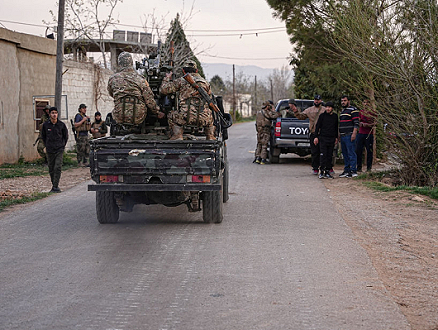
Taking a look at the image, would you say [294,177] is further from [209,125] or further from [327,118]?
[209,125]

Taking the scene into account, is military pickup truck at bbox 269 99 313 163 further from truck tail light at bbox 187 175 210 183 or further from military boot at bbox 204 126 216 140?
truck tail light at bbox 187 175 210 183

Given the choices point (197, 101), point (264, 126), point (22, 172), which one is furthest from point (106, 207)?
point (264, 126)

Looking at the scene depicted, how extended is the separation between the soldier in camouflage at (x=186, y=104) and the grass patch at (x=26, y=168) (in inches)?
291

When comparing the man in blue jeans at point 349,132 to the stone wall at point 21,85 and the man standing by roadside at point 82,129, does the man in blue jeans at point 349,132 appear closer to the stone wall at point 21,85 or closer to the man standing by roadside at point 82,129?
the man standing by roadside at point 82,129

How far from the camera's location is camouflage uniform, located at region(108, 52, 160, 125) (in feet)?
27.2

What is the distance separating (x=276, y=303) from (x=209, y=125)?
4275mm

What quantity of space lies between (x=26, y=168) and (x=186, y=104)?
30.8 feet

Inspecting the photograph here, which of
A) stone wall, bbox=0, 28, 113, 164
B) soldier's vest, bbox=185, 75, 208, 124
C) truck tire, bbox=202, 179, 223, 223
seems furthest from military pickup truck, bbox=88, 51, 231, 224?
stone wall, bbox=0, 28, 113, 164

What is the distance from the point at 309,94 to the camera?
84.6 feet

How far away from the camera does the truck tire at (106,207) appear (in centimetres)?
801

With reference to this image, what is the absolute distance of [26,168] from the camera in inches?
637

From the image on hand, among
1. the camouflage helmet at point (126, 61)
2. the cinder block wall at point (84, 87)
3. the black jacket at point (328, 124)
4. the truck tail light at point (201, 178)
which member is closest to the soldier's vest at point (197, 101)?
the camouflage helmet at point (126, 61)

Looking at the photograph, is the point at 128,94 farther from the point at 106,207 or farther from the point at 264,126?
the point at 264,126

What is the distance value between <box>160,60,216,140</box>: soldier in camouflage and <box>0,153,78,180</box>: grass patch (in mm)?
7396
